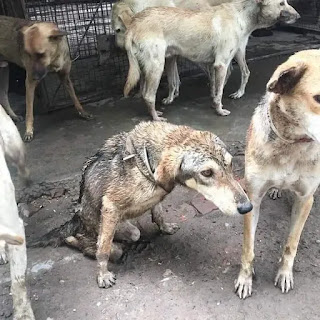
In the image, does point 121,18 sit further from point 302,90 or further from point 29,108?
point 302,90

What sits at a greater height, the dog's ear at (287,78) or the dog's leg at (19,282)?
the dog's ear at (287,78)

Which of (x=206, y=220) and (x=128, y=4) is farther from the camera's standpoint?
(x=128, y=4)

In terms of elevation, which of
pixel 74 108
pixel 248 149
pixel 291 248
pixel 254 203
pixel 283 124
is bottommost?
pixel 74 108

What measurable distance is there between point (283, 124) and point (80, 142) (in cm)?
309

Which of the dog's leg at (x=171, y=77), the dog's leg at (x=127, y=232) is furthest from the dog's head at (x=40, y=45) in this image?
the dog's leg at (x=127, y=232)

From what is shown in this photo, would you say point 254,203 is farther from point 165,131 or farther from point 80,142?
point 80,142

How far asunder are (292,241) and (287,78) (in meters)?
1.23

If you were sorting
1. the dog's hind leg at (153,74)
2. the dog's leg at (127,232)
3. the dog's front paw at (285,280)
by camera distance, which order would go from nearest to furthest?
the dog's front paw at (285,280) < the dog's leg at (127,232) < the dog's hind leg at (153,74)

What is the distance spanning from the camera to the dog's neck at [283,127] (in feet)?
7.92

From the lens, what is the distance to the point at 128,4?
5934mm

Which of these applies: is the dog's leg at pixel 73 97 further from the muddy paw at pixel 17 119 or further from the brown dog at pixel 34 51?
the muddy paw at pixel 17 119

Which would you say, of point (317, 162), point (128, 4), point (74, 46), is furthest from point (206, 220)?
point (74, 46)

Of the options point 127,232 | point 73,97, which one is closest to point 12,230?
point 127,232

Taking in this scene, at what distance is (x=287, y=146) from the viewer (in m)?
2.55
